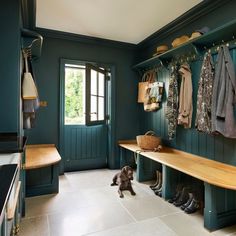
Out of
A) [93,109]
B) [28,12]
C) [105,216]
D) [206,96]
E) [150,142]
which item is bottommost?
[105,216]

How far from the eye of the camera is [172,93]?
2.80m

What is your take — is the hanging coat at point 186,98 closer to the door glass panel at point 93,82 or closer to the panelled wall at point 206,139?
the panelled wall at point 206,139

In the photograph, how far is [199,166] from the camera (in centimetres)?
225

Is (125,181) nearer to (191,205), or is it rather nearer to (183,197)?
(183,197)

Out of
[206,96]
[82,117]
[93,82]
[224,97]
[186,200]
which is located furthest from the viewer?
[82,117]

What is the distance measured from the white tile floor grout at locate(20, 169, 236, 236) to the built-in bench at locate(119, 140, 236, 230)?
0.35 feet

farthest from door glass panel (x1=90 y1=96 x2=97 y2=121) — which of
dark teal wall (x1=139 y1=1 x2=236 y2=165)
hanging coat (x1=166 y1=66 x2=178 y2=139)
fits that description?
hanging coat (x1=166 y1=66 x2=178 y2=139)

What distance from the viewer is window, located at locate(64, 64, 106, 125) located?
3498mm

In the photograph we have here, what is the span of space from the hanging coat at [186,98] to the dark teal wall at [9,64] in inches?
77.1

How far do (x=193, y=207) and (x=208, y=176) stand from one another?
54cm

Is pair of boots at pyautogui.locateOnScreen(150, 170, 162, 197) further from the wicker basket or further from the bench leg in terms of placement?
the bench leg

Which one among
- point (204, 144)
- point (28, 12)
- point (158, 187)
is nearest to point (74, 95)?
point (28, 12)

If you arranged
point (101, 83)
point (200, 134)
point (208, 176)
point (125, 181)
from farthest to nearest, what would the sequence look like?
point (101, 83), point (125, 181), point (200, 134), point (208, 176)

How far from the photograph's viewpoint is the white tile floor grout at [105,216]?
73.1 inches
